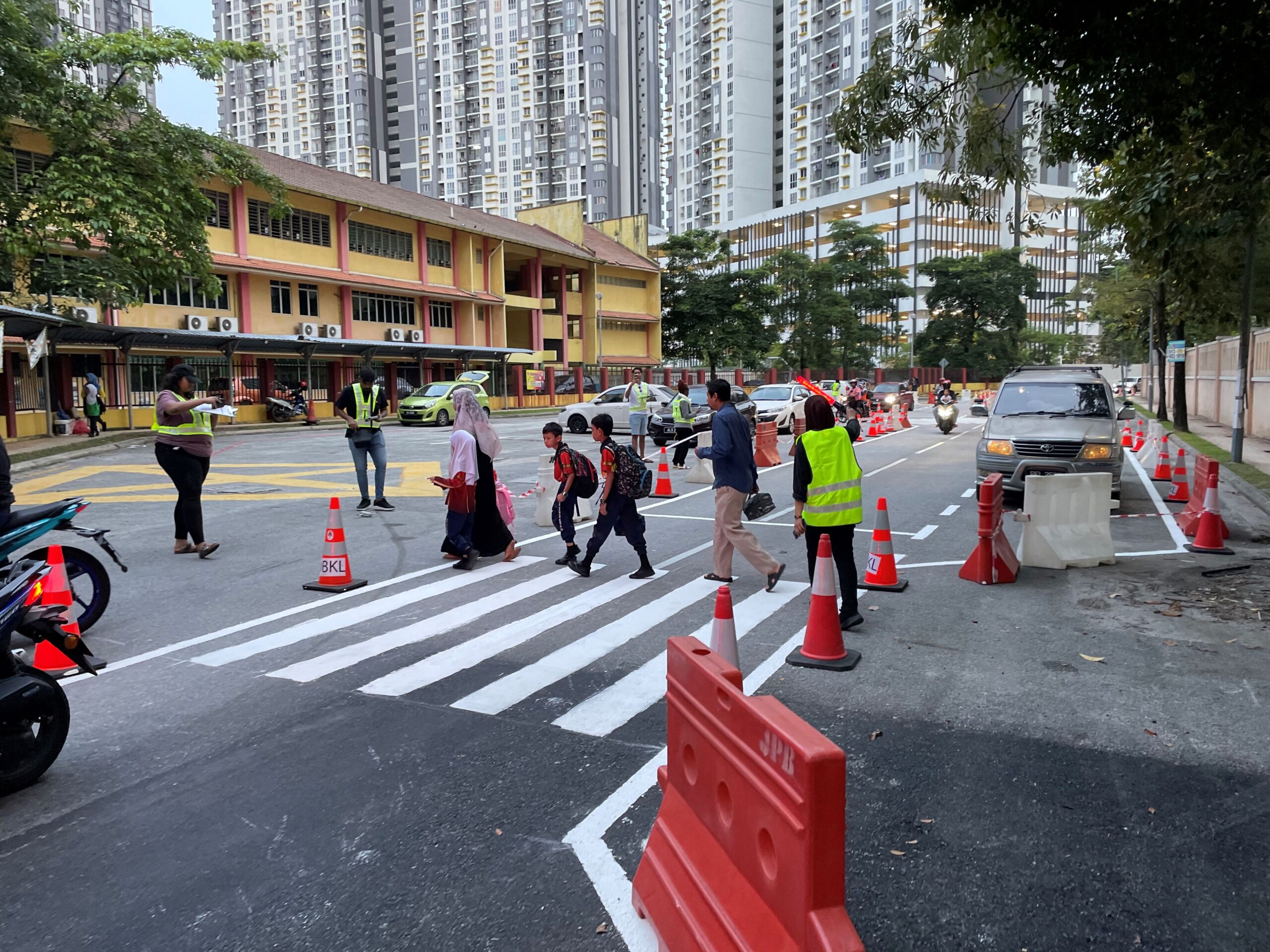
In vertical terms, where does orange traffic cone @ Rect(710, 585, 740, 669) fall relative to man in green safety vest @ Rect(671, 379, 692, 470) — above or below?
below

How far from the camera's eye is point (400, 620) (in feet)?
24.2

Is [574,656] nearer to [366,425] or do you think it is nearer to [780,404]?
[366,425]

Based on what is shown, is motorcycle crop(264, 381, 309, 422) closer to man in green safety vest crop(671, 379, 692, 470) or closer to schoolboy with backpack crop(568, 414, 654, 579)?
man in green safety vest crop(671, 379, 692, 470)

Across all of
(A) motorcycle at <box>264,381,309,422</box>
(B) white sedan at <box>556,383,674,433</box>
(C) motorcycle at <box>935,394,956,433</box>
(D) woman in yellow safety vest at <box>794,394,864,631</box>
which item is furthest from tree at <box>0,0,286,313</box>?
(D) woman in yellow safety vest at <box>794,394,864,631</box>

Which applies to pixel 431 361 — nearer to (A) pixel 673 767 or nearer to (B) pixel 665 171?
(A) pixel 673 767

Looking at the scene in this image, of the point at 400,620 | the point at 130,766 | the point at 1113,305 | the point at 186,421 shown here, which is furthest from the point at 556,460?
the point at 1113,305

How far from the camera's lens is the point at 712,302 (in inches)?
2525

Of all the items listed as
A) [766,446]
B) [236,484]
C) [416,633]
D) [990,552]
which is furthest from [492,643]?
[766,446]

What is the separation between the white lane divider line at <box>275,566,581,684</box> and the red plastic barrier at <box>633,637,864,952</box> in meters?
3.49

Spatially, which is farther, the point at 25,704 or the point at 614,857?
the point at 25,704

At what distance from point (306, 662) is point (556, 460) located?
3.42m

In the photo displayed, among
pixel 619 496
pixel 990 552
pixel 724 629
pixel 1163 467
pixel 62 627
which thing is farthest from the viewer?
pixel 1163 467

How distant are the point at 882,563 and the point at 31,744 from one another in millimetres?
6501

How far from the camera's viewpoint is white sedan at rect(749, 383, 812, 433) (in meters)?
26.6
